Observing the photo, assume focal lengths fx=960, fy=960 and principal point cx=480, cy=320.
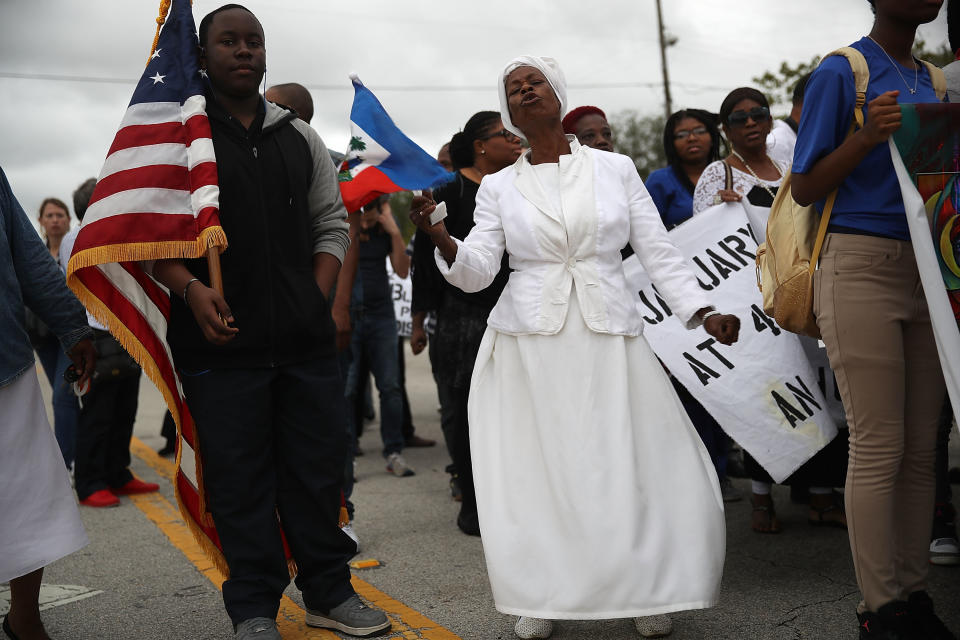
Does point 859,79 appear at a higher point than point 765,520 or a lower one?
higher

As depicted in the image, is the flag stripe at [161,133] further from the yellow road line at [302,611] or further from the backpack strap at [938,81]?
the backpack strap at [938,81]

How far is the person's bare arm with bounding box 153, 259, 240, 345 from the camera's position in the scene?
10.8ft

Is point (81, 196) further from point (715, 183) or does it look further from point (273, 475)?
point (715, 183)

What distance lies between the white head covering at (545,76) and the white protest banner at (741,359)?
4.32 ft

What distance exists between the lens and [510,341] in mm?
3686

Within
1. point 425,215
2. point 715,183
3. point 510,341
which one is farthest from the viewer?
point 715,183

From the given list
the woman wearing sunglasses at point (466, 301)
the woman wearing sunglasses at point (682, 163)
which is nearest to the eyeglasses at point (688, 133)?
the woman wearing sunglasses at point (682, 163)

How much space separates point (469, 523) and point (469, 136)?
2.15 metres

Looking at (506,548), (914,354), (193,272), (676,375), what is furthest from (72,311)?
(914,354)

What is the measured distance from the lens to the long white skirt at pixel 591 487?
333 cm

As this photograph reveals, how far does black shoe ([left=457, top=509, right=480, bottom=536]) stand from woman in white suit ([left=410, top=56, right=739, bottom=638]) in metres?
1.63

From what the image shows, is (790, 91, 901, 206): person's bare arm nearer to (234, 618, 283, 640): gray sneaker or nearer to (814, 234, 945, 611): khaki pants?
(814, 234, 945, 611): khaki pants

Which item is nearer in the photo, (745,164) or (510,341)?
(510,341)

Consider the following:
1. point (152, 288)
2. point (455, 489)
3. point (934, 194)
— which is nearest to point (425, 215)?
point (152, 288)
